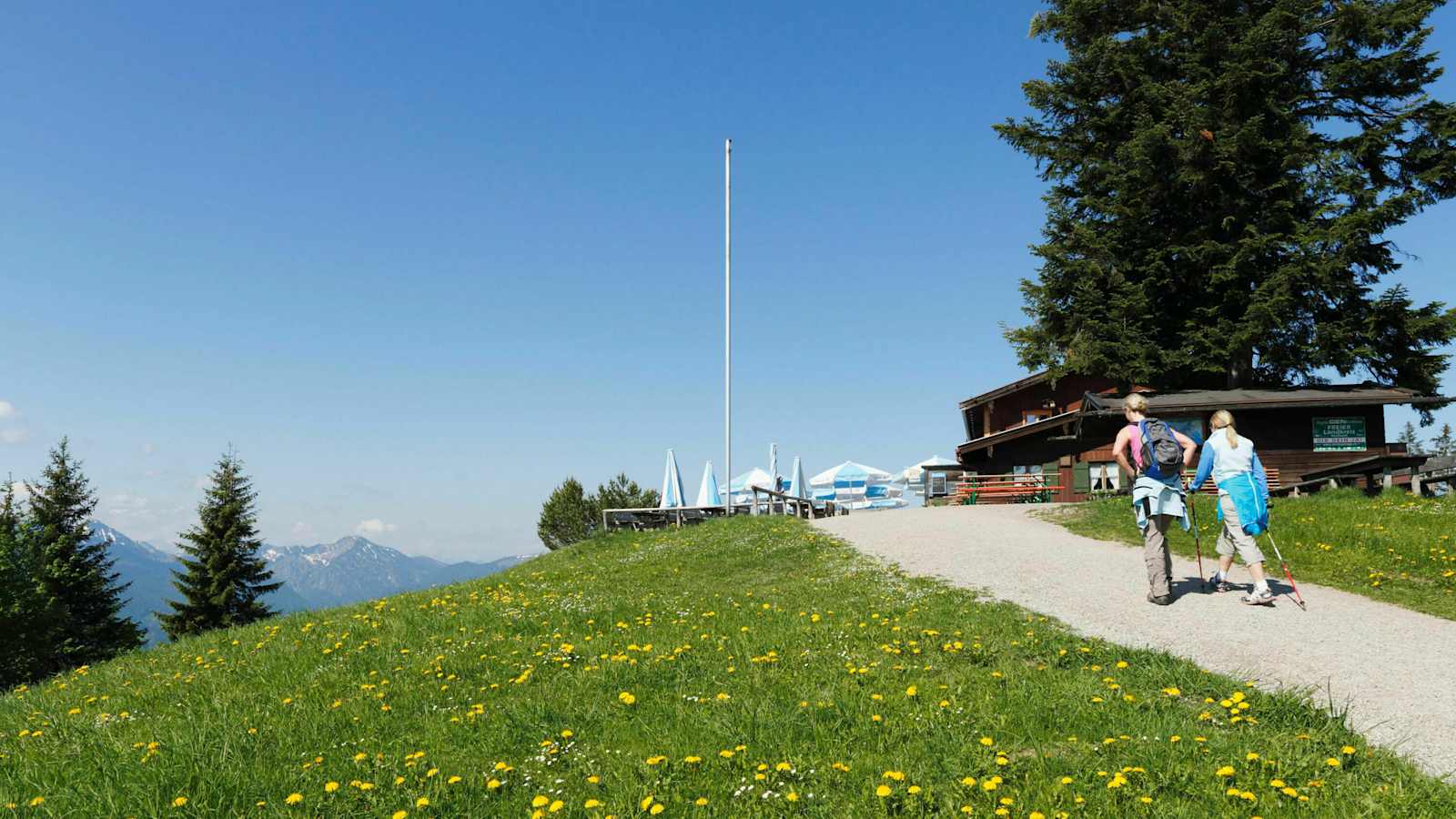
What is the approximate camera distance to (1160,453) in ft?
33.6

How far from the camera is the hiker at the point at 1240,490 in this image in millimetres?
9906

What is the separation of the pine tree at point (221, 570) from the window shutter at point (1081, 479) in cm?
3554

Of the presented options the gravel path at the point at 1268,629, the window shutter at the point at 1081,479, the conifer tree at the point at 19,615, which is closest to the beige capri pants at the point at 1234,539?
the gravel path at the point at 1268,629

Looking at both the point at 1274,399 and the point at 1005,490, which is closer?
the point at 1274,399

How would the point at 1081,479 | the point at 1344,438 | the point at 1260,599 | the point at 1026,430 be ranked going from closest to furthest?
the point at 1260,599 < the point at 1081,479 < the point at 1344,438 < the point at 1026,430

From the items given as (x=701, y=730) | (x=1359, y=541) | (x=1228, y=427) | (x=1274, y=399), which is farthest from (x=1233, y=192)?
(x=701, y=730)

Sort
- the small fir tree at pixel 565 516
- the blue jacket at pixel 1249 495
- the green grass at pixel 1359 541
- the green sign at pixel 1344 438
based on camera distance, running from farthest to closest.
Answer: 1. the small fir tree at pixel 565 516
2. the green sign at pixel 1344 438
3. the green grass at pixel 1359 541
4. the blue jacket at pixel 1249 495

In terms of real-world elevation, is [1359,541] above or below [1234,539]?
below

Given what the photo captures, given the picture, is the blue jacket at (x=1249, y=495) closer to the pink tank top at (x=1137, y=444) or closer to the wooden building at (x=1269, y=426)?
the pink tank top at (x=1137, y=444)

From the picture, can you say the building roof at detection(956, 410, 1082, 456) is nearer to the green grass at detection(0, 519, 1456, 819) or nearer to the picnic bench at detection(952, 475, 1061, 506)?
the picnic bench at detection(952, 475, 1061, 506)

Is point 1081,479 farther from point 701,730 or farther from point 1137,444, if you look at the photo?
point 701,730

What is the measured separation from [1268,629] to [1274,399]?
2388 centimetres

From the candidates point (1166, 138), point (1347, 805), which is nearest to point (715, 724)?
point (1347, 805)

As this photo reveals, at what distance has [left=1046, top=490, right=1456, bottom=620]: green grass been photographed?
11.5 m
